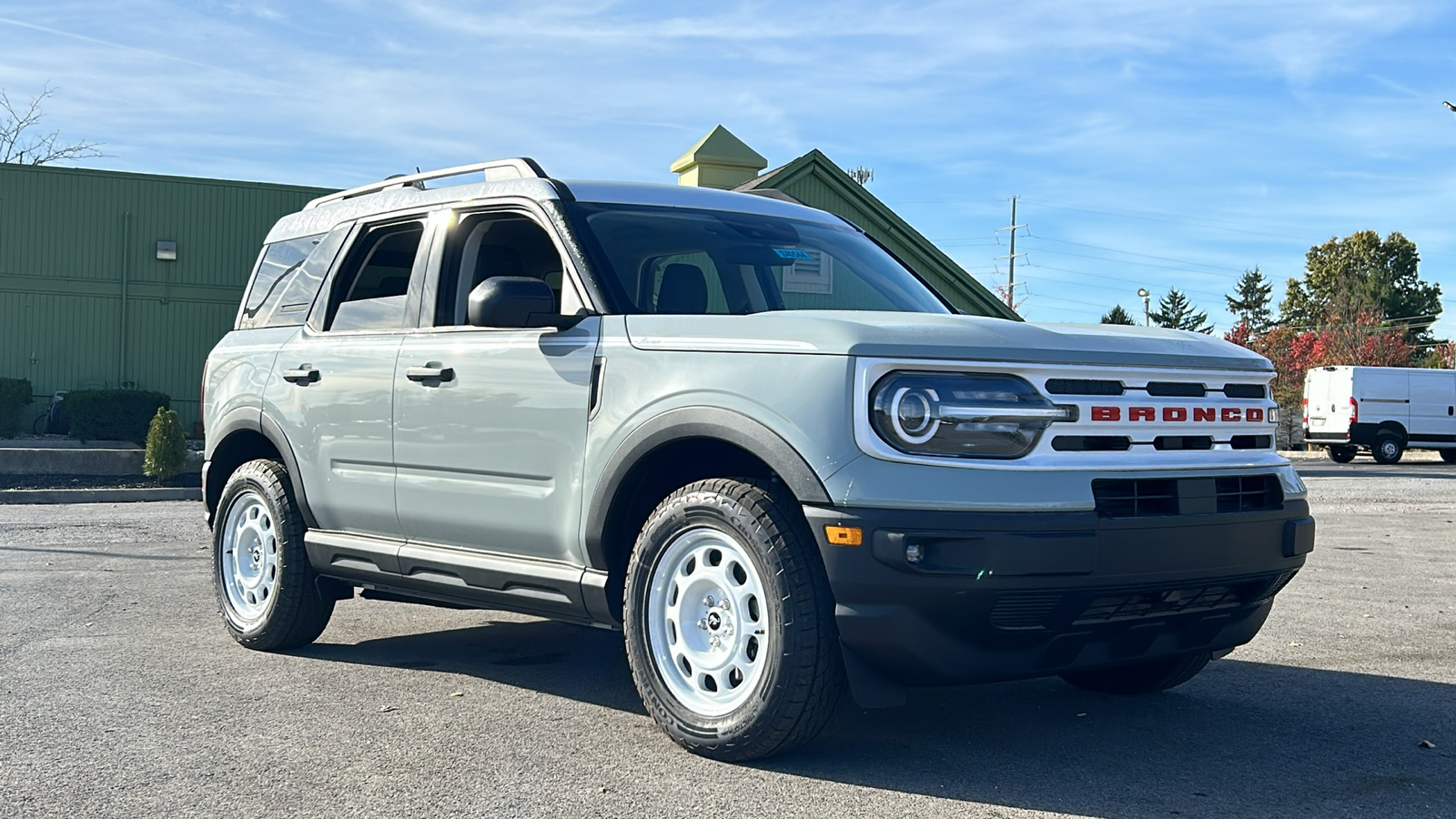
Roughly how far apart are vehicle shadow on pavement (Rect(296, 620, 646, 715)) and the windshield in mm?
1526

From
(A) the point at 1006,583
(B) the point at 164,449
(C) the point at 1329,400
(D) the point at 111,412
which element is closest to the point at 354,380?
(A) the point at 1006,583

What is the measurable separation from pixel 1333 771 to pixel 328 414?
4.04 metres

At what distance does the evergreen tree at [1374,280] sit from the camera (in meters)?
76.3

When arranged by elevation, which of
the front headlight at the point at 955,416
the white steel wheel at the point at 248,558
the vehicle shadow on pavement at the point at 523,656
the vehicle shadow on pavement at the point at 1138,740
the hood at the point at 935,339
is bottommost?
the vehicle shadow on pavement at the point at 523,656

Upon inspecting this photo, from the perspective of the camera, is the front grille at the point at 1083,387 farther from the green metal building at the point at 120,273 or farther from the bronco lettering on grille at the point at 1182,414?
the green metal building at the point at 120,273

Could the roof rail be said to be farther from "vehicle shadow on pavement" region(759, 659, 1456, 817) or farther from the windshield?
"vehicle shadow on pavement" region(759, 659, 1456, 817)

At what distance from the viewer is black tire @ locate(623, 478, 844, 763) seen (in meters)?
4.02

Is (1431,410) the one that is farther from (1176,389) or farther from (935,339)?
(935,339)

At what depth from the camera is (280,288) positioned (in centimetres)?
668

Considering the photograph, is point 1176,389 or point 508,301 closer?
point 1176,389

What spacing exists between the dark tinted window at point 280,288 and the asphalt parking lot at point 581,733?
1.52 meters

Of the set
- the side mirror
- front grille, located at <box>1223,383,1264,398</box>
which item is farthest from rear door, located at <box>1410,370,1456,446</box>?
the side mirror

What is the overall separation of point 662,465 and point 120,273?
25.2 metres

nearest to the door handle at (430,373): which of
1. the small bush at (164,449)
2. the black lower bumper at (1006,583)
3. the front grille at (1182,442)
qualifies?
the black lower bumper at (1006,583)
